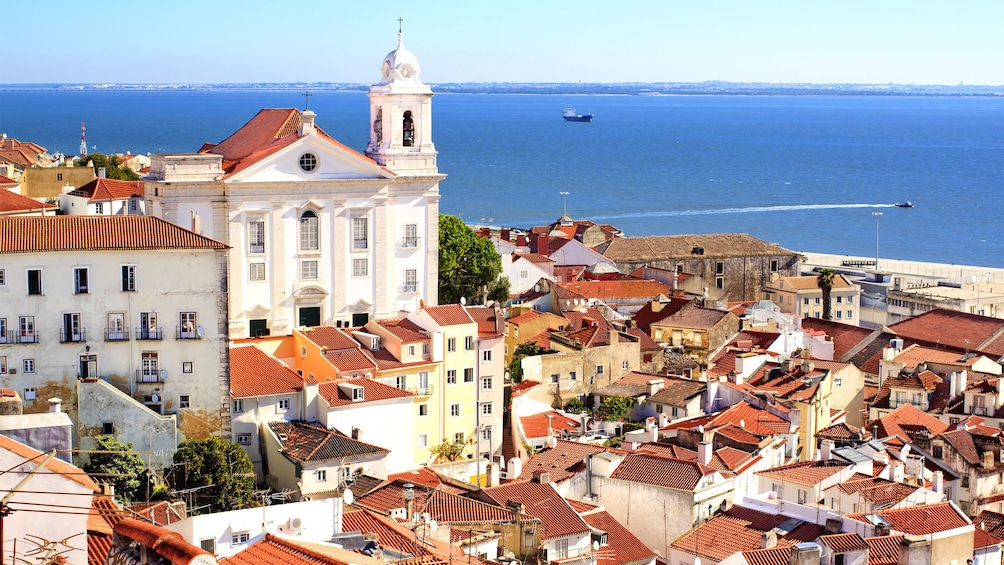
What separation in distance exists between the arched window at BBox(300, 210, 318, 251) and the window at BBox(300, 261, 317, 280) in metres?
0.37

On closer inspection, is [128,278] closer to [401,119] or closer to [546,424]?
[546,424]

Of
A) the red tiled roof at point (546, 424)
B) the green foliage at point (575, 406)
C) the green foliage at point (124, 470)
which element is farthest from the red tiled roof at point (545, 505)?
the green foliage at point (575, 406)

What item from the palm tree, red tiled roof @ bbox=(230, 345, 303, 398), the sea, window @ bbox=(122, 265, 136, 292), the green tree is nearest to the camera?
window @ bbox=(122, 265, 136, 292)

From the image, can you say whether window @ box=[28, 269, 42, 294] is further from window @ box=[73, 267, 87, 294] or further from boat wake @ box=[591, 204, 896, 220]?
boat wake @ box=[591, 204, 896, 220]

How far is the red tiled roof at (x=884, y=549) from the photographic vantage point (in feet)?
73.8

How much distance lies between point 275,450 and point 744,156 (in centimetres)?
16948

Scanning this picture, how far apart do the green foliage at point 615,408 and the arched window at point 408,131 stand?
9.33 meters

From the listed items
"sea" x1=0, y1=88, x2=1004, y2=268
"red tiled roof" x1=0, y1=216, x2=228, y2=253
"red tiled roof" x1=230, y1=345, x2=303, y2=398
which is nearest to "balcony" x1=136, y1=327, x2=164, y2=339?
"red tiled roof" x1=0, y1=216, x2=228, y2=253

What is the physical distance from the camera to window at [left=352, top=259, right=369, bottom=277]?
39.2 meters

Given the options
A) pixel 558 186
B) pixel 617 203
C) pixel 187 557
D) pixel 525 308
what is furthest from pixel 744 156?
pixel 187 557

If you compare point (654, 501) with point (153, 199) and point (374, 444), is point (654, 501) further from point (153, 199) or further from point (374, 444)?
point (153, 199)

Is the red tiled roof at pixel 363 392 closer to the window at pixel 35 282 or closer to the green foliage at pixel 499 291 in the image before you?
the window at pixel 35 282

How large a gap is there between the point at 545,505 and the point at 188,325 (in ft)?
27.3

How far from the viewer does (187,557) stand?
1112cm
